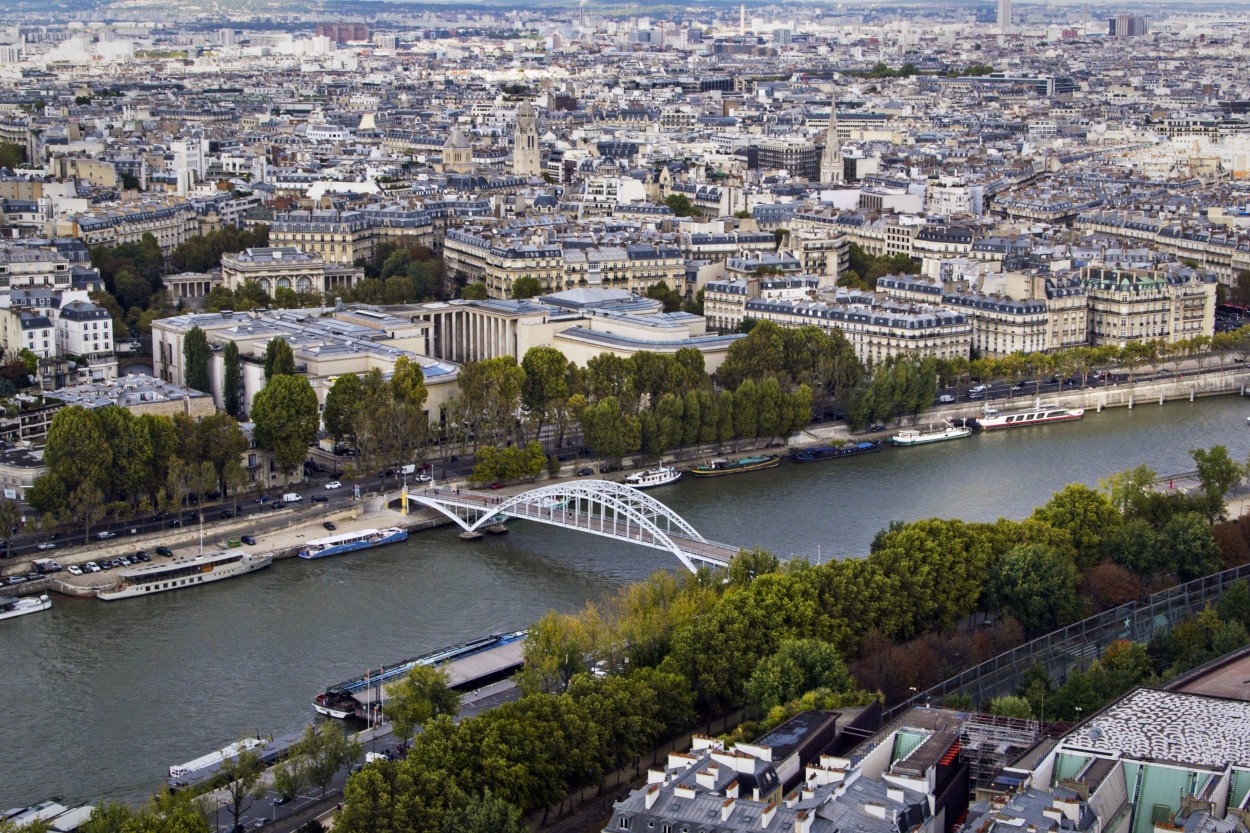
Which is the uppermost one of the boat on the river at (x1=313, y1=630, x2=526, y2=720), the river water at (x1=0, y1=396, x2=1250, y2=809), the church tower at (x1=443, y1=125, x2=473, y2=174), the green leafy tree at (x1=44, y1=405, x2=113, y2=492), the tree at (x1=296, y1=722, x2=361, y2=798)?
the church tower at (x1=443, y1=125, x2=473, y2=174)

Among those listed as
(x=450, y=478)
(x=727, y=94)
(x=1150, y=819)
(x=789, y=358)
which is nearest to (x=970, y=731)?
(x=1150, y=819)

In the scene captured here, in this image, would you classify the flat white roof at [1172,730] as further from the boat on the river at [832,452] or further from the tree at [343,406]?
the tree at [343,406]

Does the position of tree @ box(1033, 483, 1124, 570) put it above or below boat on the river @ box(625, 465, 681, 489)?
above

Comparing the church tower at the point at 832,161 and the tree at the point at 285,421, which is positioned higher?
the church tower at the point at 832,161

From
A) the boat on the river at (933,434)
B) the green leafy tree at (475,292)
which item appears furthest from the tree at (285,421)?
the green leafy tree at (475,292)

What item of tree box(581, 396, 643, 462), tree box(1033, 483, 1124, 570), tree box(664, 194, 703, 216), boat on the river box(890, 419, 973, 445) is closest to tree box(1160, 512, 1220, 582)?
tree box(1033, 483, 1124, 570)

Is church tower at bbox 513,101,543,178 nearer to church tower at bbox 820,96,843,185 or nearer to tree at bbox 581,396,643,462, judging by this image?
church tower at bbox 820,96,843,185
